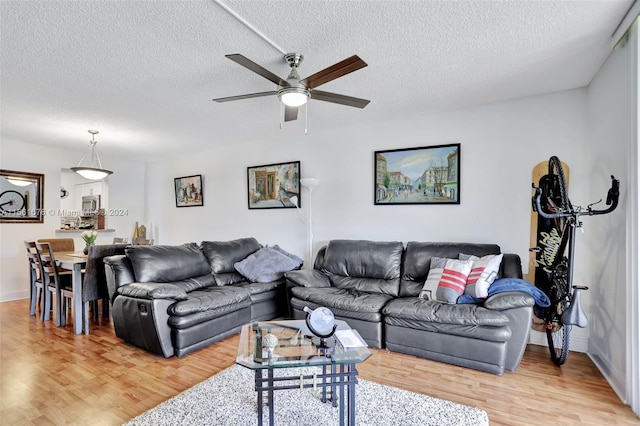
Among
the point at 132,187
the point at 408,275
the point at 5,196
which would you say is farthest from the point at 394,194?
the point at 5,196

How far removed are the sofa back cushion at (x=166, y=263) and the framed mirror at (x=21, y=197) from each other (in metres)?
3.20

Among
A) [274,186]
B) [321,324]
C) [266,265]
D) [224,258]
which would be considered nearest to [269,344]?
[321,324]

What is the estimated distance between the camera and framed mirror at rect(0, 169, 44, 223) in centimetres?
500

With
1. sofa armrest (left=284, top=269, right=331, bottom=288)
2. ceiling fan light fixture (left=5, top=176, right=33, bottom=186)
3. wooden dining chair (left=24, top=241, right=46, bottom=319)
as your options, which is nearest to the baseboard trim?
sofa armrest (left=284, top=269, right=331, bottom=288)

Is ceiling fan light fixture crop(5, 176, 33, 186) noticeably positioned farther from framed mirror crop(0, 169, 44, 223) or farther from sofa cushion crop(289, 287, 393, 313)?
sofa cushion crop(289, 287, 393, 313)

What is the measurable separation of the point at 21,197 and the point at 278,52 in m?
5.24

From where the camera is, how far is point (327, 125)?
440 centimetres

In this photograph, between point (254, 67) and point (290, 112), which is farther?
point (290, 112)

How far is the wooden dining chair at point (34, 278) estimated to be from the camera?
402cm

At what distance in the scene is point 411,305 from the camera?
2.89m

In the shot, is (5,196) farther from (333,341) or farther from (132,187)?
(333,341)

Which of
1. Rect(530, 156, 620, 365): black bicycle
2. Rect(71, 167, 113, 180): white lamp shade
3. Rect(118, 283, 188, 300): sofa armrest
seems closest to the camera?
Rect(530, 156, 620, 365): black bicycle

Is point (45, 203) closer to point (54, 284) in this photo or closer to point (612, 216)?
point (54, 284)

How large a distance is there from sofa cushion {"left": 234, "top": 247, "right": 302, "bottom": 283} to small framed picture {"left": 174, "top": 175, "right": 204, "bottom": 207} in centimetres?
218
